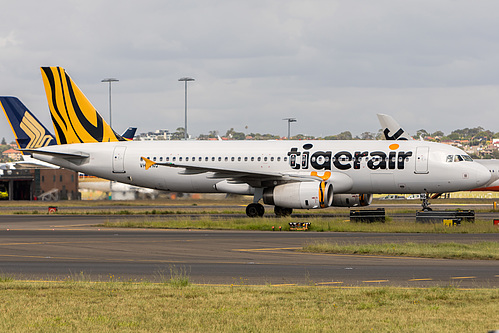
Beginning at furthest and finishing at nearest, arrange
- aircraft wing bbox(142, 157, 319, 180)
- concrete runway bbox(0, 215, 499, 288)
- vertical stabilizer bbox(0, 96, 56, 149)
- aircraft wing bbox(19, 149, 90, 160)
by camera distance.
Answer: vertical stabilizer bbox(0, 96, 56, 149) < aircraft wing bbox(19, 149, 90, 160) < aircraft wing bbox(142, 157, 319, 180) < concrete runway bbox(0, 215, 499, 288)

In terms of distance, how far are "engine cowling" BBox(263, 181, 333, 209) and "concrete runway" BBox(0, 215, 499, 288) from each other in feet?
21.6

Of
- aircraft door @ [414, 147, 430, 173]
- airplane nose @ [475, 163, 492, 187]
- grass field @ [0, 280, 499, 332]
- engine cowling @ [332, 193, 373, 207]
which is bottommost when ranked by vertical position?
grass field @ [0, 280, 499, 332]

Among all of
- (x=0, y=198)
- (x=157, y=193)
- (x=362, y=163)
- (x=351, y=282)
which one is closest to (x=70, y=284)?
(x=351, y=282)

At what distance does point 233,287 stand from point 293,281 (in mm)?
1962

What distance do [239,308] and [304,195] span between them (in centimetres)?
2746

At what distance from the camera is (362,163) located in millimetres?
43156

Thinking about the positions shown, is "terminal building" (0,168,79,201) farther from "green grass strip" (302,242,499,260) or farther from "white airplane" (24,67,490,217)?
"green grass strip" (302,242,499,260)

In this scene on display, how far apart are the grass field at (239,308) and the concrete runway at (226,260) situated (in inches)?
78.5

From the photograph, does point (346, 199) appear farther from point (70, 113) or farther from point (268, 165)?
point (70, 113)

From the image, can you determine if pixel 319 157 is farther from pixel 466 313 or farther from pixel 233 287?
pixel 466 313

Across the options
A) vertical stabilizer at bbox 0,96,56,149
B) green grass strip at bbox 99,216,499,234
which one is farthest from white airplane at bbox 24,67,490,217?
green grass strip at bbox 99,216,499,234

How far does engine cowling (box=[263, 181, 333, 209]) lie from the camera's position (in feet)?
133

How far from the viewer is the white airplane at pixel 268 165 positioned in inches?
1687

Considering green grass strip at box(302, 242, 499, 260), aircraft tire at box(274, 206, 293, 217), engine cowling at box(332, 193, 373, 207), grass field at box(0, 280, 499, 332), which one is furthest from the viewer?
engine cowling at box(332, 193, 373, 207)
